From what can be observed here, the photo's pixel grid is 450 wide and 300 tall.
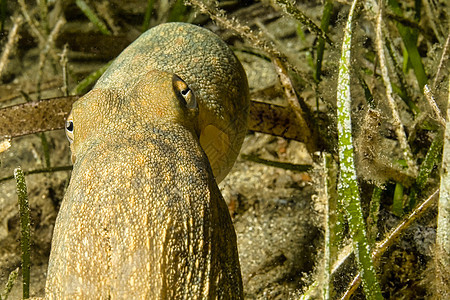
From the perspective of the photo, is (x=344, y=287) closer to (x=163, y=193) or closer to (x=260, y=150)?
(x=163, y=193)

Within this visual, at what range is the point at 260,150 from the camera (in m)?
3.90

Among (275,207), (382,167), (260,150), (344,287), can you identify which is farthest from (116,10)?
(344,287)

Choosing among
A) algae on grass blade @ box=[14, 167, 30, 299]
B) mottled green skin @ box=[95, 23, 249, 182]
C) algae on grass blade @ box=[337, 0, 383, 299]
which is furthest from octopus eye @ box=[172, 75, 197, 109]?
algae on grass blade @ box=[14, 167, 30, 299]

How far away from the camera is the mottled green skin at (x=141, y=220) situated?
1.36 meters

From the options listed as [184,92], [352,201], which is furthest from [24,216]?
[352,201]

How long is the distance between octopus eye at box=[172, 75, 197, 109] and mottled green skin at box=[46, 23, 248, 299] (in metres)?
0.15

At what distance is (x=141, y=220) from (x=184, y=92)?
681mm

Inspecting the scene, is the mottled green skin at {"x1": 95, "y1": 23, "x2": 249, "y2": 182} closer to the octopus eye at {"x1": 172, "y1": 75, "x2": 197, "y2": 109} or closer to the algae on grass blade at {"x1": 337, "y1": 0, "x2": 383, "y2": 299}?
the octopus eye at {"x1": 172, "y1": 75, "x2": 197, "y2": 109}

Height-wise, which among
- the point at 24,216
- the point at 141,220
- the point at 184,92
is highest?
the point at 184,92

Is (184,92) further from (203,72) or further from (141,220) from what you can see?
(141,220)

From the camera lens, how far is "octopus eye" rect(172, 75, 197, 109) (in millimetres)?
1864

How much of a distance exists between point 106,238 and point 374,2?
2.19 metres

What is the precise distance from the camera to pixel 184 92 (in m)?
1.89

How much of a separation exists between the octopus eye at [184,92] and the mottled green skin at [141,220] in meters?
0.15
